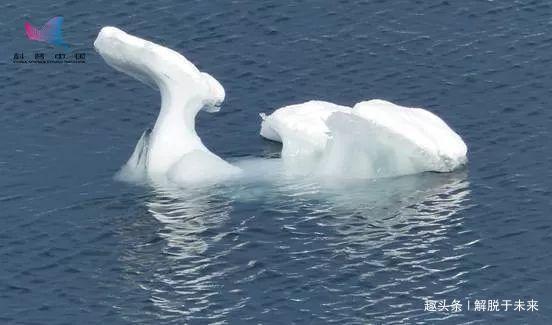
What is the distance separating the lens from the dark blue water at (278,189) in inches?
2867

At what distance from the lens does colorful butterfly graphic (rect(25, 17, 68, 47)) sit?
330ft

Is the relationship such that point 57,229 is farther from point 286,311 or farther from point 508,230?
point 508,230

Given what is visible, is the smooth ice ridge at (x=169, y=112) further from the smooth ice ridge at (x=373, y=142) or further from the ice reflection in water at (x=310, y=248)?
the smooth ice ridge at (x=373, y=142)

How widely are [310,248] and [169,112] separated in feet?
44.7

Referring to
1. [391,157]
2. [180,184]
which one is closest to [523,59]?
[391,157]

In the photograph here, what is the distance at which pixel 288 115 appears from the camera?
87.6m

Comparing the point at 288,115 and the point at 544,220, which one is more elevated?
the point at 288,115

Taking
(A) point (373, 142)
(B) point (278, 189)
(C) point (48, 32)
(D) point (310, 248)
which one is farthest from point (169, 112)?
(C) point (48, 32)

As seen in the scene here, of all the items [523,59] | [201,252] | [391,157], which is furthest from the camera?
[523,59]

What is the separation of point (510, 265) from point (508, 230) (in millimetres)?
3522

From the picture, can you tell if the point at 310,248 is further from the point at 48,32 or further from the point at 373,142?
the point at 48,32

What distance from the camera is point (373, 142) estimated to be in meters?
83.6

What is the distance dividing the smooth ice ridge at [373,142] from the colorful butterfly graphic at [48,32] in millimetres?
19966

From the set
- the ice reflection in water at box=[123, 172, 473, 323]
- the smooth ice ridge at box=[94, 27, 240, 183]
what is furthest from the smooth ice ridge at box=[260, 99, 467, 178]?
the smooth ice ridge at box=[94, 27, 240, 183]
